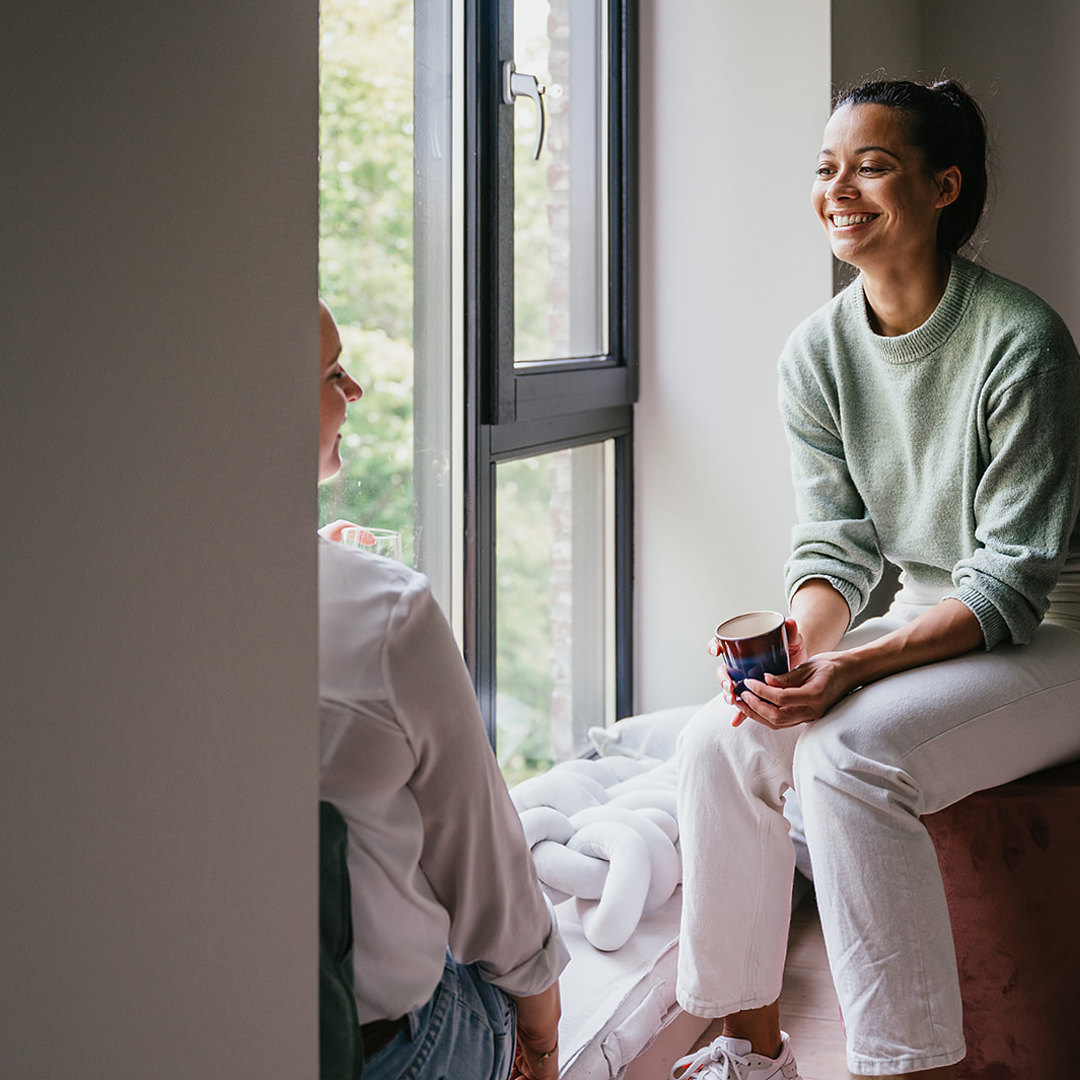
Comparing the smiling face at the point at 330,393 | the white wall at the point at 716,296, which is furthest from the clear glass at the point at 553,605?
the smiling face at the point at 330,393

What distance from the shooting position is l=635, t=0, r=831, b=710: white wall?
250 cm

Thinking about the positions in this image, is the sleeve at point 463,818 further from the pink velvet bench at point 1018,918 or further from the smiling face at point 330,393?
the pink velvet bench at point 1018,918

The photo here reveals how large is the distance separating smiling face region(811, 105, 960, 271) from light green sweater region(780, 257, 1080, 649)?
80 mm

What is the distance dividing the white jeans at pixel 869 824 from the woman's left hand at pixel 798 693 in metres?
0.02

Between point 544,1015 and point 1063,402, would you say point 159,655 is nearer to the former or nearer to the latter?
point 544,1015

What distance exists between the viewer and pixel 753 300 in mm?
2568

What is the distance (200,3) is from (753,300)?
6.52ft

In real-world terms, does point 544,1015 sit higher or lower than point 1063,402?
lower

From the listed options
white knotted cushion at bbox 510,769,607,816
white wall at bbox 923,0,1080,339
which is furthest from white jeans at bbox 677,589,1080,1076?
white wall at bbox 923,0,1080,339

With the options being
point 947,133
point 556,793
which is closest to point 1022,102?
point 947,133

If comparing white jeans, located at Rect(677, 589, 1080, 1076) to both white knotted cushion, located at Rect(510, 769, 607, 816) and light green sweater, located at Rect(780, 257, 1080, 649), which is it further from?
white knotted cushion, located at Rect(510, 769, 607, 816)

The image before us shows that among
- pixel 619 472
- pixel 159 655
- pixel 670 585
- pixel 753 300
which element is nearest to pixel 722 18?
pixel 753 300

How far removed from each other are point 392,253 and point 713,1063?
3.90 ft

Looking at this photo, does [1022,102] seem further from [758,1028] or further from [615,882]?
[758,1028]
